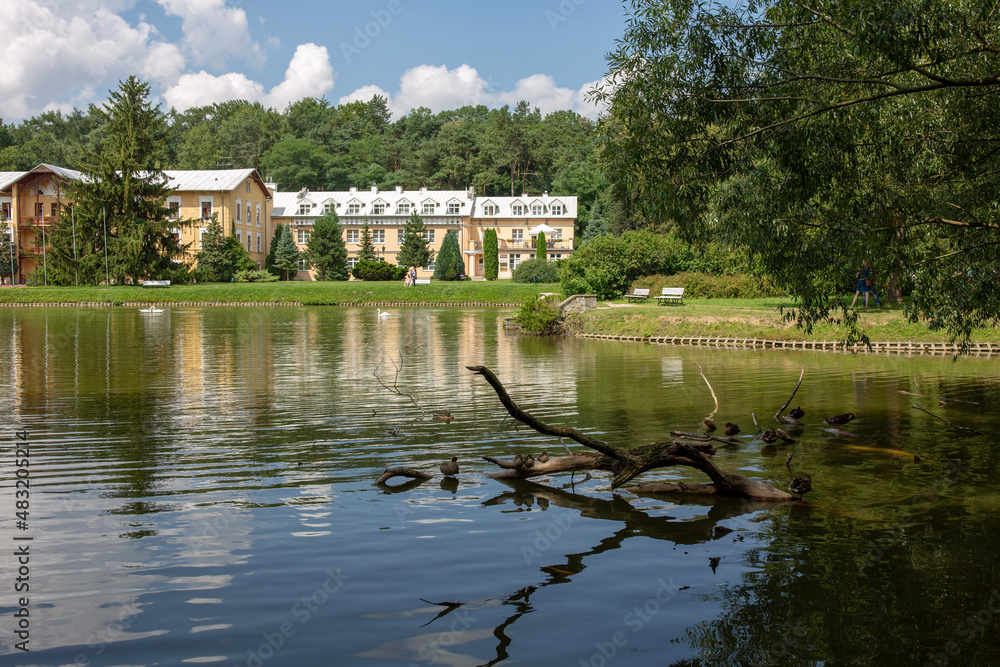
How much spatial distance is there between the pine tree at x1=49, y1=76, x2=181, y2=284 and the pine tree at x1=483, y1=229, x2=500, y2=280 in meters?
28.4

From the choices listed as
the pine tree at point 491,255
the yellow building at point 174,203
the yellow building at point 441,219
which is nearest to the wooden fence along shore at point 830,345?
the pine tree at point 491,255

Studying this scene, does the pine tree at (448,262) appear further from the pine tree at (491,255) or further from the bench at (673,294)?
the bench at (673,294)

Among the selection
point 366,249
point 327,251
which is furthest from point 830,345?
point 366,249

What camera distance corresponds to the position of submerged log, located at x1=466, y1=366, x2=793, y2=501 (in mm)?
9305

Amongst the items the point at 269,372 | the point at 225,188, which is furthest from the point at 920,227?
the point at 225,188

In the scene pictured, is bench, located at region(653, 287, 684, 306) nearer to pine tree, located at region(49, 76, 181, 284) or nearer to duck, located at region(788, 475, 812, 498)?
duck, located at region(788, 475, 812, 498)

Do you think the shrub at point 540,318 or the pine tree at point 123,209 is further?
the pine tree at point 123,209

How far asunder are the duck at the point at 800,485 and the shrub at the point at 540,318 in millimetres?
25717

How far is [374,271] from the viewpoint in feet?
235

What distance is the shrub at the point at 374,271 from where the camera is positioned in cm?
7156

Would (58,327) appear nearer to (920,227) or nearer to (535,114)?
(920,227)

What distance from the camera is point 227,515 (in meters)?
9.05

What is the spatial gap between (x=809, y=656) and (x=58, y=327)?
3787cm

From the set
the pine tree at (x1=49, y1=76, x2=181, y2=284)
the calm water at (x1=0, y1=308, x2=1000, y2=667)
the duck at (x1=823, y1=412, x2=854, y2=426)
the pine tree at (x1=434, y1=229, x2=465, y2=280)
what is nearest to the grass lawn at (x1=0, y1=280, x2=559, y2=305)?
the pine tree at (x1=49, y1=76, x2=181, y2=284)
